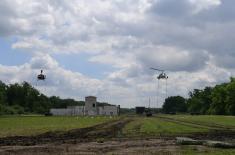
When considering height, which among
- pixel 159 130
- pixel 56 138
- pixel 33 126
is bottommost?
pixel 56 138

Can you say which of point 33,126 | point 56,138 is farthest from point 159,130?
point 33,126

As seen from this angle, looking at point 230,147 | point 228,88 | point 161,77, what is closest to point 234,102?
point 228,88

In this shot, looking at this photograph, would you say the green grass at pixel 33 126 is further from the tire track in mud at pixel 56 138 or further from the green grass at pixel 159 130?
the green grass at pixel 159 130

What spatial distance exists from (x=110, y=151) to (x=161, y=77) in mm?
143818

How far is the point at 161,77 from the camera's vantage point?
17038 centimetres

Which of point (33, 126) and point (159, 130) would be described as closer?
point (159, 130)

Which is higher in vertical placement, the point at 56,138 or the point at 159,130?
the point at 159,130

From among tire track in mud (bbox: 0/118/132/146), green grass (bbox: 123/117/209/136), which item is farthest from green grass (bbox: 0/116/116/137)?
green grass (bbox: 123/117/209/136)

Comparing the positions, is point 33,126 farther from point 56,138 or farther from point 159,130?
point 56,138

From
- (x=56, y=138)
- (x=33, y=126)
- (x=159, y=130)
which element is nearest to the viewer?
(x=56, y=138)

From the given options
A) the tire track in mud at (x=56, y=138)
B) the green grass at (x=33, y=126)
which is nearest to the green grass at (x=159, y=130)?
the tire track in mud at (x=56, y=138)

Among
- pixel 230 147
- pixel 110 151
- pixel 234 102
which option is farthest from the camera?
pixel 234 102

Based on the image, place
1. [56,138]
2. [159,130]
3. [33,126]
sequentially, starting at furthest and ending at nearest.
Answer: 1. [33,126]
2. [159,130]
3. [56,138]

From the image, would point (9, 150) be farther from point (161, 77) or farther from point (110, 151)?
point (161, 77)
